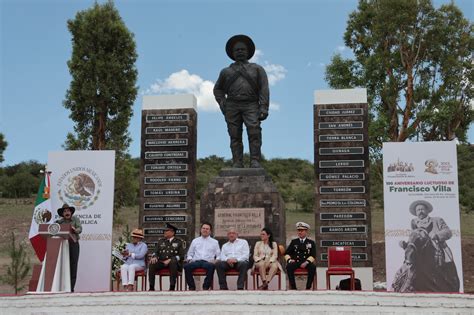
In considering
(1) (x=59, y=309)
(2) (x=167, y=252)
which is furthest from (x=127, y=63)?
(1) (x=59, y=309)

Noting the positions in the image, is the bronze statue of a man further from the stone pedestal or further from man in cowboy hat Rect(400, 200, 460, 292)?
man in cowboy hat Rect(400, 200, 460, 292)

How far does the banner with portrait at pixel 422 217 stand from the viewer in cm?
966

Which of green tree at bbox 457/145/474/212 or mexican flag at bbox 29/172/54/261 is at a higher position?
green tree at bbox 457/145/474/212

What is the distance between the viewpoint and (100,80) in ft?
56.5

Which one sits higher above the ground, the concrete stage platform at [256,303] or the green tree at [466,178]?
the green tree at [466,178]

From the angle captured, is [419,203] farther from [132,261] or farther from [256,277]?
[132,261]

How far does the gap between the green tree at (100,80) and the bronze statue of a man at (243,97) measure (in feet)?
22.8

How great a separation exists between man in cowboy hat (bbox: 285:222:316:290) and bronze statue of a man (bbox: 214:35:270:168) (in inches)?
90.0

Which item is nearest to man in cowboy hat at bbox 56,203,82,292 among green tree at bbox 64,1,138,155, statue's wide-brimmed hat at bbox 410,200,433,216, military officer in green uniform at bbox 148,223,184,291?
military officer in green uniform at bbox 148,223,184,291

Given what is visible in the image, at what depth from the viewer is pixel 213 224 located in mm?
10531

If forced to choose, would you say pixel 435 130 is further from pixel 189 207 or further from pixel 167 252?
pixel 167 252

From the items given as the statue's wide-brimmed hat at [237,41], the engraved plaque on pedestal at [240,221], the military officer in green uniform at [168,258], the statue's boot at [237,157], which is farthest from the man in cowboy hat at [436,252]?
the statue's wide-brimmed hat at [237,41]

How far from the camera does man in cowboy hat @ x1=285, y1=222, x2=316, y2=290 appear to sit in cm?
854

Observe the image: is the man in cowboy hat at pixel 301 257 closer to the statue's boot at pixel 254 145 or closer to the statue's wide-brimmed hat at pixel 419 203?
the statue's wide-brimmed hat at pixel 419 203
